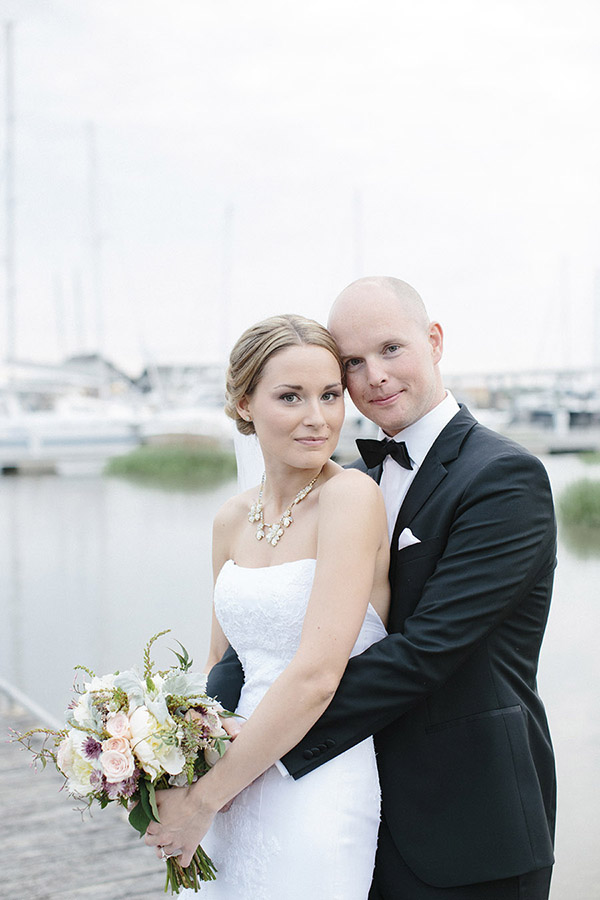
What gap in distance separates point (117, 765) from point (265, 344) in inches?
33.0

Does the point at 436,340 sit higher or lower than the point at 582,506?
higher

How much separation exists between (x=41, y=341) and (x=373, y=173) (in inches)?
677

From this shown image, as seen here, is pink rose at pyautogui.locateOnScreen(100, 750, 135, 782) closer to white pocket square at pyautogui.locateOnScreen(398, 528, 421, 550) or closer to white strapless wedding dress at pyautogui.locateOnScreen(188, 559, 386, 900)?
white strapless wedding dress at pyautogui.locateOnScreen(188, 559, 386, 900)

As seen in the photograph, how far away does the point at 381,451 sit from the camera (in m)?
2.11

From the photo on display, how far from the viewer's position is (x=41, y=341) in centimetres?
3356

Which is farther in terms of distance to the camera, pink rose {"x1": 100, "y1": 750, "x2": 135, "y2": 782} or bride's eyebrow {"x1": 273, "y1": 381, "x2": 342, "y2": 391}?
bride's eyebrow {"x1": 273, "y1": 381, "x2": 342, "y2": 391}

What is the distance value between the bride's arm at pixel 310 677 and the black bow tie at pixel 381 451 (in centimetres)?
24

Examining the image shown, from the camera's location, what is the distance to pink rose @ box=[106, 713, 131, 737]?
1.71 metres

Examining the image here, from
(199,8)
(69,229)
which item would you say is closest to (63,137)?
(69,229)

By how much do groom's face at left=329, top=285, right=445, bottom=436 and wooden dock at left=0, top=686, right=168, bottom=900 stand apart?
2439 millimetres

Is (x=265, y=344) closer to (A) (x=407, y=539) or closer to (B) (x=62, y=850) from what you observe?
(A) (x=407, y=539)

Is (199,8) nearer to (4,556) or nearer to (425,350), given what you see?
(4,556)

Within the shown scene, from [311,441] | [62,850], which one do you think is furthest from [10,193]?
[311,441]

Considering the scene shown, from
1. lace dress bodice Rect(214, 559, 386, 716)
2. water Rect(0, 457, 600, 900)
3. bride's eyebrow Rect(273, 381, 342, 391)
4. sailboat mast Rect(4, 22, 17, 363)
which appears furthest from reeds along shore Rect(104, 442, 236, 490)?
bride's eyebrow Rect(273, 381, 342, 391)
